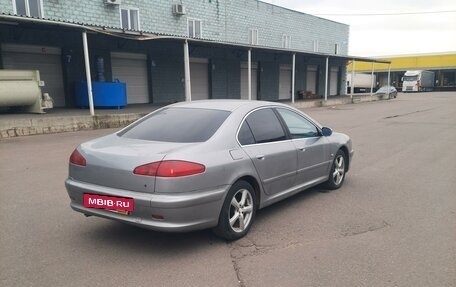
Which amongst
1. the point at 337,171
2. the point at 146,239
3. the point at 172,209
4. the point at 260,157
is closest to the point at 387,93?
the point at 337,171

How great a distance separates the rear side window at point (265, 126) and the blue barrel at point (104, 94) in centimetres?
1290

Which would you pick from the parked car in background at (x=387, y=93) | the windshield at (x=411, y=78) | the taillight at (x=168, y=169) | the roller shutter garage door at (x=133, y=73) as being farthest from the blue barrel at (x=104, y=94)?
the windshield at (x=411, y=78)

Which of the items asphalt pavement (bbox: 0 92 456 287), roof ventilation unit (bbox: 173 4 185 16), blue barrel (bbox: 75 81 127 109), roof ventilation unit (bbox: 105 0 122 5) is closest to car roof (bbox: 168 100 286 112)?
asphalt pavement (bbox: 0 92 456 287)

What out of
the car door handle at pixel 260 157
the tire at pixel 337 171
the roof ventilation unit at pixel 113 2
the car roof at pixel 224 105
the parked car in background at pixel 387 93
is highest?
the roof ventilation unit at pixel 113 2

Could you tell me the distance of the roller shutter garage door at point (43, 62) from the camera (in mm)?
15734

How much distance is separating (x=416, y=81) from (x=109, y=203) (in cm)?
6016

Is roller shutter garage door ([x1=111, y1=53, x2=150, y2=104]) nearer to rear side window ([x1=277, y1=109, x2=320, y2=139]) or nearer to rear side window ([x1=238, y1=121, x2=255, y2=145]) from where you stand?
rear side window ([x1=277, y1=109, x2=320, y2=139])

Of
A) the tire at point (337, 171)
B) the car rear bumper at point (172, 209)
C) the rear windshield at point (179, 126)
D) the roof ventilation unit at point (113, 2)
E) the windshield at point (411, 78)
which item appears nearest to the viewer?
the car rear bumper at point (172, 209)

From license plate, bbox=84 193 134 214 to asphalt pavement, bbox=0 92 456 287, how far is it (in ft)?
1.48

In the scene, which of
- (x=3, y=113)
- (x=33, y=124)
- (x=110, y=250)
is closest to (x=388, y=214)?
(x=110, y=250)

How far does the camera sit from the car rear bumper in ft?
11.7

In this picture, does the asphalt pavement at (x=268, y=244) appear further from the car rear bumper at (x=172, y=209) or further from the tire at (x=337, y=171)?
the car rear bumper at (x=172, y=209)

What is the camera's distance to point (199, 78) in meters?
23.8

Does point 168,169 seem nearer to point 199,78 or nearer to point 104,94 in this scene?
point 104,94
